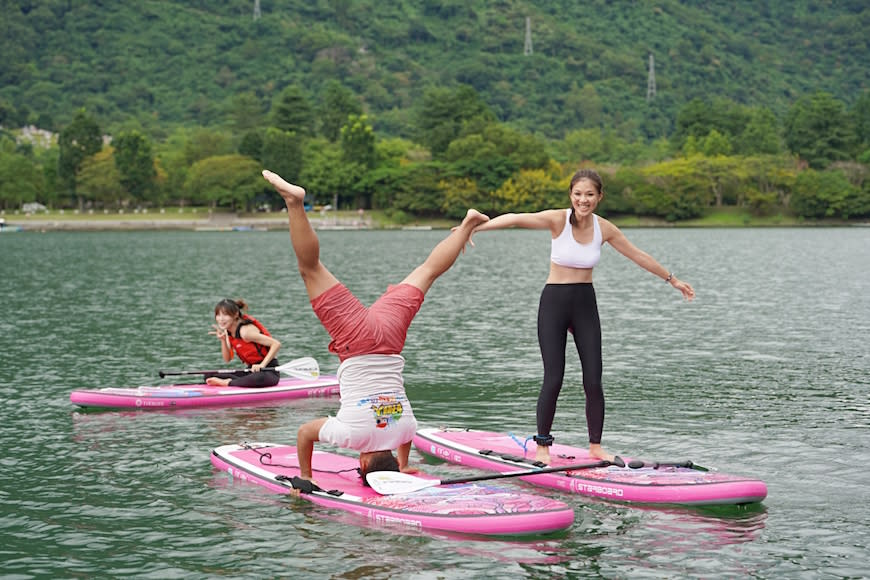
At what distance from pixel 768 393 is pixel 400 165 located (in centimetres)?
16512

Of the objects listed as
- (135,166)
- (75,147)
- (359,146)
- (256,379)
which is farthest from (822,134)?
(256,379)

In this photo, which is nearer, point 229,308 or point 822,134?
point 229,308

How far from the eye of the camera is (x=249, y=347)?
20.4m

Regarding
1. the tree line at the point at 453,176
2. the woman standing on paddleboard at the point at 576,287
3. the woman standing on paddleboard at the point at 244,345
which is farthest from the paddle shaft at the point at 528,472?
the tree line at the point at 453,176

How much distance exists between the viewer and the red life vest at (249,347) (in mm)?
20000

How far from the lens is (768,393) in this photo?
2064 cm

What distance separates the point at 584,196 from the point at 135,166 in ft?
554

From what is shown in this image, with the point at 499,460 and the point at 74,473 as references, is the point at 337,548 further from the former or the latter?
the point at 74,473

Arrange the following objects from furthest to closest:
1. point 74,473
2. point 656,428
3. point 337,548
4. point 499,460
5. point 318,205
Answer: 1. point 318,205
2. point 656,428
3. point 74,473
4. point 499,460
5. point 337,548

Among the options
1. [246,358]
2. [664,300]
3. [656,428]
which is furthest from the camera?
[664,300]

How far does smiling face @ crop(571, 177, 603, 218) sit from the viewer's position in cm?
1282

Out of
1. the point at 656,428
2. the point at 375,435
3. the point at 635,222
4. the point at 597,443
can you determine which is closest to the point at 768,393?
the point at 656,428

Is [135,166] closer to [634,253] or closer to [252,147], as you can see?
[252,147]

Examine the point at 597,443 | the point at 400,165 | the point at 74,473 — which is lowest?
the point at 74,473
